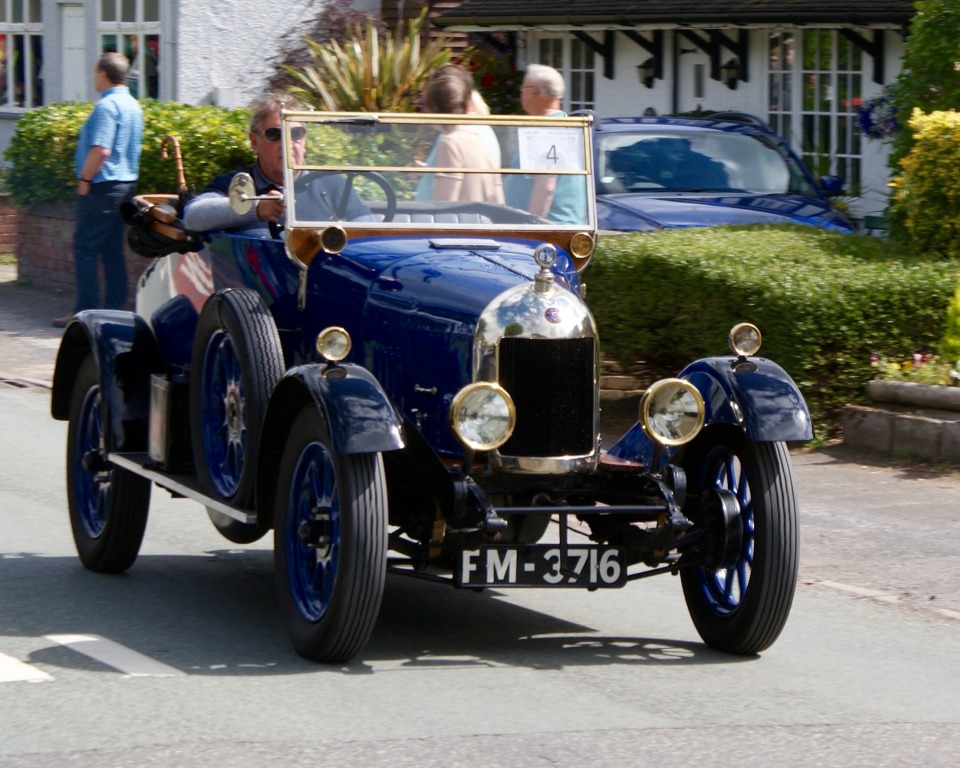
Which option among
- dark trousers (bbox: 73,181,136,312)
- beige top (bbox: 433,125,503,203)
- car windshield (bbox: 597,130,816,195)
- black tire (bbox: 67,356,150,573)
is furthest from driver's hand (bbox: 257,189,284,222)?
car windshield (bbox: 597,130,816,195)

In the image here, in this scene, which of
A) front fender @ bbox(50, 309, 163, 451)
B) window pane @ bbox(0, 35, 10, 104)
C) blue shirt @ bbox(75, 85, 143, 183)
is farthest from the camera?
window pane @ bbox(0, 35, 10, 104)

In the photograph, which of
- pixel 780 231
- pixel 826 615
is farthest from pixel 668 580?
pixel 780 231

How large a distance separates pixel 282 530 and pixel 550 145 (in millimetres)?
1983

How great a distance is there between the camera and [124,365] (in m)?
7.31

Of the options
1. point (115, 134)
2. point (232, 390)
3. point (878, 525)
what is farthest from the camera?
point (115, 134)

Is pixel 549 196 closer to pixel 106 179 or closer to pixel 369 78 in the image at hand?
pixel 106 179

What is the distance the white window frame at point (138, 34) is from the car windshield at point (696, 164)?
8404mm

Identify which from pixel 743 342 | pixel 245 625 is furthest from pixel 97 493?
pixel 743 342

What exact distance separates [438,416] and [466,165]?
3.85 feet

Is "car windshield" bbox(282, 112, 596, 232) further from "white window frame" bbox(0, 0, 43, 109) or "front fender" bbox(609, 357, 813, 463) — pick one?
"white window frame" bbox(0, 0, 43, 109)

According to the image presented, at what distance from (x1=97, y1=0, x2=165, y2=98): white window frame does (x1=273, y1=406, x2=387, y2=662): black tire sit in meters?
16.3

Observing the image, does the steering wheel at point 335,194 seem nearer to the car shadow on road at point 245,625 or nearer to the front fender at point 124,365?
the front fender at point 124,365

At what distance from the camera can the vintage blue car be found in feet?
19.0

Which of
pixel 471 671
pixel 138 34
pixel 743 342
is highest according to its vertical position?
pixel 138 34
